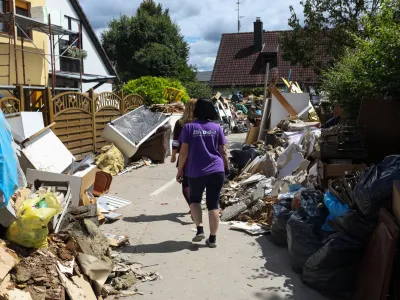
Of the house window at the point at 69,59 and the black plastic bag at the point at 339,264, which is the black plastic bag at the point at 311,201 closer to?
the black plastic bag at the point at 339,264

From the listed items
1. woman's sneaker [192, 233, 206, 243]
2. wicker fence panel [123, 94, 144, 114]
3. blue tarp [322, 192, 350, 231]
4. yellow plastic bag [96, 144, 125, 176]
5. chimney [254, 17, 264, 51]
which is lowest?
woman's sneaker [192, 233, 206, 243]

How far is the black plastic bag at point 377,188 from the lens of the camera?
3472 millimetres

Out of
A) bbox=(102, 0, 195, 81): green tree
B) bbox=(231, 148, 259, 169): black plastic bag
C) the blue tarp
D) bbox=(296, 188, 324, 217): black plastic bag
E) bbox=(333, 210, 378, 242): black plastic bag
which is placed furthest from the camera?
bbox=(102, 0, 195, 81): green tree

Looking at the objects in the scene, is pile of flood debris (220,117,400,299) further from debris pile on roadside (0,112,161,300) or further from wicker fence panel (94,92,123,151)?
wicker fence panel (94,92,123,151)

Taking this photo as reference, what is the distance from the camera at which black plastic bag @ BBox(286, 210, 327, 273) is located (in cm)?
421

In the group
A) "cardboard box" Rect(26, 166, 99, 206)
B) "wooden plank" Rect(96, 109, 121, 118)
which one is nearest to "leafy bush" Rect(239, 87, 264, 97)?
"wooden plank" Rect(96, 109, 121, 118)

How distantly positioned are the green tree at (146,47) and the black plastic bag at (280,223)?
3011cm

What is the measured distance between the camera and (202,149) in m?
5.08

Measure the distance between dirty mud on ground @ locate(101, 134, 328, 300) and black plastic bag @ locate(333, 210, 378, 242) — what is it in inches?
26.3

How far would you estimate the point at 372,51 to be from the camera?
239 inches

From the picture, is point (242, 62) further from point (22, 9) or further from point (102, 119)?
point (102, 119)

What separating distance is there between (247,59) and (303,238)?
35211 millimetres

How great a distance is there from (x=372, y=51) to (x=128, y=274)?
4.46m

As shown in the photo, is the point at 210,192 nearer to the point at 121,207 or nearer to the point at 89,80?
the point at 121,207
